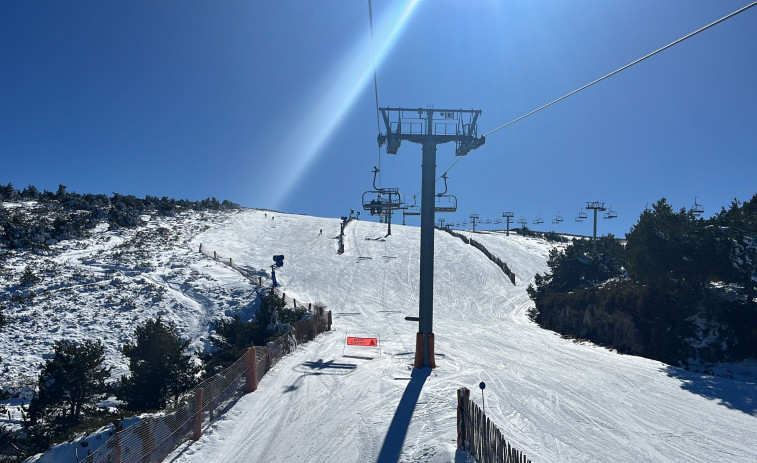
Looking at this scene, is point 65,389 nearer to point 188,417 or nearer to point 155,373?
point 155,373

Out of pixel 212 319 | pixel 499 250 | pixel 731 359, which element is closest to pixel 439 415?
pixel 731 359

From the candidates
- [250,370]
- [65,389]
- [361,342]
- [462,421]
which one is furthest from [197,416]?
[361,342]

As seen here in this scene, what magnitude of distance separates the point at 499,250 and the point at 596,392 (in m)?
50.4

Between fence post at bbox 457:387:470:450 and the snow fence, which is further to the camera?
fence post at bbox 457:387:470:450

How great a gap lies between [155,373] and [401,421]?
32.1 feet

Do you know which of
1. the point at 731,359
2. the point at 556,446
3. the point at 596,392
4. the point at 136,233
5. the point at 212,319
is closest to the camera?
the point at 556,446

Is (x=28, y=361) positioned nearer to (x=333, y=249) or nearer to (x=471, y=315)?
(x=471, y=315)

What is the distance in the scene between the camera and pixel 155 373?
15.9 metres

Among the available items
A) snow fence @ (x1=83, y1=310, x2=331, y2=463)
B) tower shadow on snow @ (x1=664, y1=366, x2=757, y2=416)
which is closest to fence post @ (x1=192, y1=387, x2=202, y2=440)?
snow fence @ (x1=83, y1=310, x2=331, y2=463)

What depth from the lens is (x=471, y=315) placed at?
3531cm

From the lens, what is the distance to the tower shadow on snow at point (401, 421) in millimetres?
9605

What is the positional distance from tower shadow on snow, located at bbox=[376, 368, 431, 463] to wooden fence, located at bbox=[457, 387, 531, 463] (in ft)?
4.84

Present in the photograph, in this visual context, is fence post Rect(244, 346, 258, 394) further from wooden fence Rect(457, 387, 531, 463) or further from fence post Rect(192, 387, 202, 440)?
wooden fence Rect(457, 387, 531, 463)

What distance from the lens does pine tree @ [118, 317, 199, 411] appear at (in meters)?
15.5
